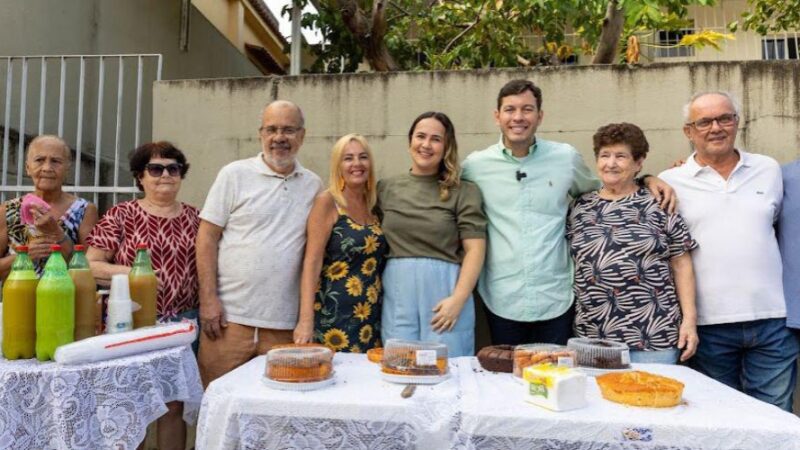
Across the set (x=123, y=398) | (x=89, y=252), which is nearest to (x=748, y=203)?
(x=123, y=398)

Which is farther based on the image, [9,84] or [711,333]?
[9,84]

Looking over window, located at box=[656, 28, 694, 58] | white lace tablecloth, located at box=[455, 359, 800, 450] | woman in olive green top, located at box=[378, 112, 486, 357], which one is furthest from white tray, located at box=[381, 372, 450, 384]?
window, located at box=[656, 28, 694, 58]

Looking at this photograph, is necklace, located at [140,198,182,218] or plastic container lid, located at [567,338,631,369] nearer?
plastic container lid, located at [567,338,631,369]

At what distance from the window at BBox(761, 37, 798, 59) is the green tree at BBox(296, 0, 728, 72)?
2.83 metres

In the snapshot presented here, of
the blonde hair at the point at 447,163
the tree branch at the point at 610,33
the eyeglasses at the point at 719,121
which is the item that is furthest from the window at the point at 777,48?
the blonde hair at the point at 447,163

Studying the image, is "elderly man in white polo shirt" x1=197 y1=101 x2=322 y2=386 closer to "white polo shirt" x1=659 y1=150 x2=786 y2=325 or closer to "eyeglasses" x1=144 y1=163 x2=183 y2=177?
"eyeglasses" x1=144 y1=163 x2=183 y2=177

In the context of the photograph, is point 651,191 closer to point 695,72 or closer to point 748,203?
point 748,203

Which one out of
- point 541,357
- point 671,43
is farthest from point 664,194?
point 671,43

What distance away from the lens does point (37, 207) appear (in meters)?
2.78

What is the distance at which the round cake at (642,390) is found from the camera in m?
1.72

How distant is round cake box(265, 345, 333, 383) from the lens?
1.87 metres

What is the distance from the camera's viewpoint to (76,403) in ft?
6.57

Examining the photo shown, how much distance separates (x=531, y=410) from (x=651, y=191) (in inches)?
58.7

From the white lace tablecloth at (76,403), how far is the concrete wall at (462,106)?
217 centimetres
